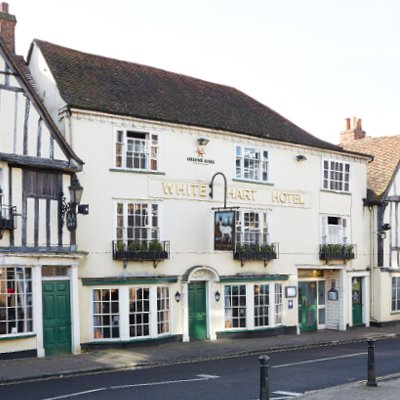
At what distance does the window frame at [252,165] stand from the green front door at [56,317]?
7.87m

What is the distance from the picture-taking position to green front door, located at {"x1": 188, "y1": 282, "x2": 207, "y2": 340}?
22.5m

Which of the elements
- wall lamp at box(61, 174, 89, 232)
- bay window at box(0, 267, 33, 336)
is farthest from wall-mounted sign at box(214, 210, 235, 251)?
bay window at box(0, 267, 33, 336)

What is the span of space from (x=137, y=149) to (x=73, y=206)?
3482 mm

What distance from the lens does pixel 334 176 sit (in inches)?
1072

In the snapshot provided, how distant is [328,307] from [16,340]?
1397 cm

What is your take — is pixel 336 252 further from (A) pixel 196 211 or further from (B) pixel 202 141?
(B) pixel 202 141

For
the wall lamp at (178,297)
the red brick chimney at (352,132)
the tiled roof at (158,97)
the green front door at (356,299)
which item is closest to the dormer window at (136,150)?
the tiled roof at (158,97)

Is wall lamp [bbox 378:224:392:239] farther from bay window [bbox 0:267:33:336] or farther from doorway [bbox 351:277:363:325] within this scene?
bay window [bbox 0:267:33:336]

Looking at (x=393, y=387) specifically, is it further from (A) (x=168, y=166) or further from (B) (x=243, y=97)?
(B) (x=243, y=97)

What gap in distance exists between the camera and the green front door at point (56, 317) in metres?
18.8

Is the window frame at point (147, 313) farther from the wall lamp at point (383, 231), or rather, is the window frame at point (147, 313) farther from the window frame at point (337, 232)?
the wall lamp at point (383, 231)

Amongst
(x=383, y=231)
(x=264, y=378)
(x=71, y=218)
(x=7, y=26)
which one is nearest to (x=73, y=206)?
(x=71, y=218)

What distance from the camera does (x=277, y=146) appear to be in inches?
989

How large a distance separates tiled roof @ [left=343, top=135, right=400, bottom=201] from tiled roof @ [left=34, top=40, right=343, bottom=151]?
330 centimetres
